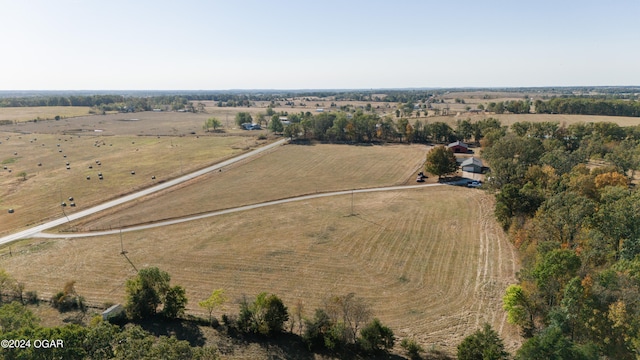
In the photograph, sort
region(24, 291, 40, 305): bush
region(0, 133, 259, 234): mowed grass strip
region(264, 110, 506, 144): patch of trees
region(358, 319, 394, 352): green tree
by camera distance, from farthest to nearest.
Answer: region(264, 110, 506, 144): patch of trees, region(0, 133, 259, 234): mowed grass strip, region(24, 291, 40, 305): bush, region(358, 319, 394, 352): green tree

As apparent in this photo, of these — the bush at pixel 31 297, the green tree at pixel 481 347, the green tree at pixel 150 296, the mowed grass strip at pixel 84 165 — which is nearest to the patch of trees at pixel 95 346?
the green tree at pixel 150 296

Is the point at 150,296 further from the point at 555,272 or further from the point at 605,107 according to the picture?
the point at 605,107

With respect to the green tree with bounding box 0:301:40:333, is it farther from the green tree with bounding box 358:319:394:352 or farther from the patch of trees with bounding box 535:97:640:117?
the patch of trees with bounding box 535:97:640:117

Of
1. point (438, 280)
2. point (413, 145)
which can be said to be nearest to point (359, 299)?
point (438, 280)

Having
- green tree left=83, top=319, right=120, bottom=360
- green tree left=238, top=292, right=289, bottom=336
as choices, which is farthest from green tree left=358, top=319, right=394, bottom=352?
green tree left=83, top=319, right=120, bottom=360

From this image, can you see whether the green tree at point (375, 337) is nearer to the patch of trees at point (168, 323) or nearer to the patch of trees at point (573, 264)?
the patch of trees at point (168, 323)

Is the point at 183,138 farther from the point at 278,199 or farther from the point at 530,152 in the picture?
the point at 530,152
